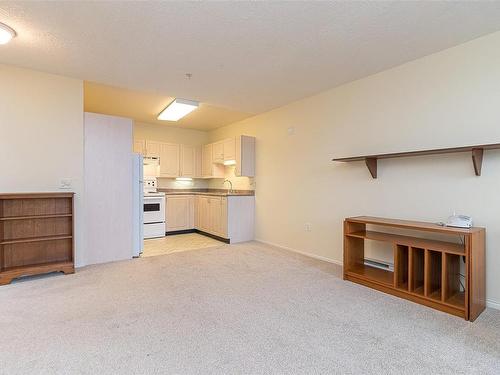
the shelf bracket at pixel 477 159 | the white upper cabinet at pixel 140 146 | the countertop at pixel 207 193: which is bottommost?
the countertop at pixel 207 193

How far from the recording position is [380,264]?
11.0ft

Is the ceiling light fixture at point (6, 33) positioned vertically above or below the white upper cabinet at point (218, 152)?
above

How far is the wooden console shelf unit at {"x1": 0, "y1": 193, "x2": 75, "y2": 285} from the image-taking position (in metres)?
3.13

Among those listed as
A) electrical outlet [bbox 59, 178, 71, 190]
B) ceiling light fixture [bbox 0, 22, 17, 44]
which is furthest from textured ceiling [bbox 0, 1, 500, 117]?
electrical outlet [bbox 59, 178, 71, 190]

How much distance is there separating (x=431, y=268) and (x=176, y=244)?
13.2 ft

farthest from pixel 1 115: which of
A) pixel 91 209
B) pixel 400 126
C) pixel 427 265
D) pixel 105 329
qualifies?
pixel 427 265

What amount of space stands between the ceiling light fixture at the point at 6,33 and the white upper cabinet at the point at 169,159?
3.84 m

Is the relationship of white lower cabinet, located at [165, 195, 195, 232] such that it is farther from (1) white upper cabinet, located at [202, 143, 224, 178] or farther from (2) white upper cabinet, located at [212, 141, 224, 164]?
(2) white upper cabinet, located at [212, 141, 224, 164]

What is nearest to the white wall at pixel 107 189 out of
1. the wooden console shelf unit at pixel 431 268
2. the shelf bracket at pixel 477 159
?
the wooden console shelf unit at pixel 431 268

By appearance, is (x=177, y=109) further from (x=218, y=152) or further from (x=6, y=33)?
(x=6, y=33)

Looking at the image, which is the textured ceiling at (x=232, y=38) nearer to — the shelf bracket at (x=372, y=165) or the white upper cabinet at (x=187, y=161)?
the shelf bracket at (x=372, y=165)

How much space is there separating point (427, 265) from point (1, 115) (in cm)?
483

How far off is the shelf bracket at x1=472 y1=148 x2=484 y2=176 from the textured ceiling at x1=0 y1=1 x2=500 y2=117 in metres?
1.08

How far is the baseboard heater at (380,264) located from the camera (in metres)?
3.24
